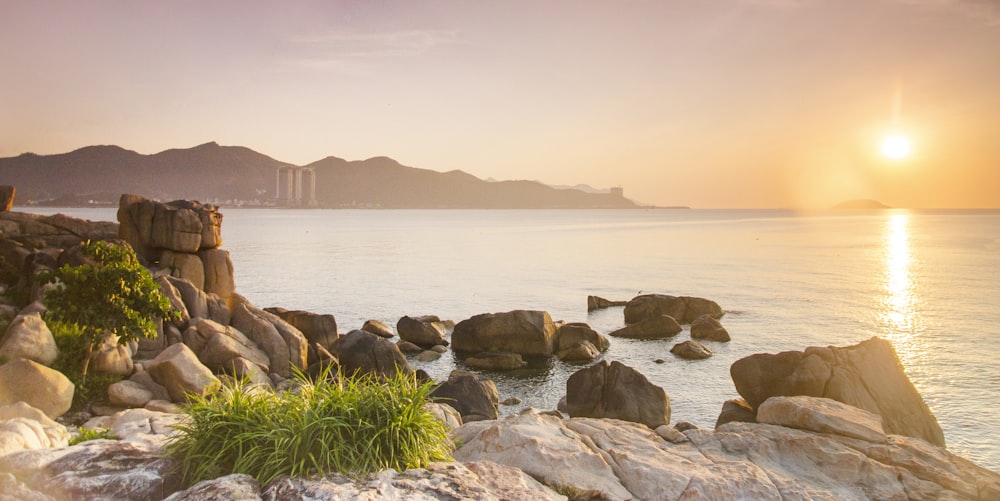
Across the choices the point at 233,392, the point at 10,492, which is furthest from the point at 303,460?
the point at 10,492

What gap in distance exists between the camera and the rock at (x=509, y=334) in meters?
37.1

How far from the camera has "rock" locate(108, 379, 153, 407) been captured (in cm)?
1997

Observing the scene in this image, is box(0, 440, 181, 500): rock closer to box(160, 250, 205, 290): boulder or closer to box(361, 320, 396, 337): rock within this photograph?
box(160, 250, 205, 290): boulder

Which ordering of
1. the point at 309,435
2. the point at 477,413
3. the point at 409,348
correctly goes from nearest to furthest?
the point at 309,435 < the point at 477,413 < the point at 409,348

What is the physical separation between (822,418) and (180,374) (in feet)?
64.5

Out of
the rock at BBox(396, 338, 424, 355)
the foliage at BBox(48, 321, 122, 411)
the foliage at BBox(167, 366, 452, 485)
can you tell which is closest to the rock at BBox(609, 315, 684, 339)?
the rock at BBox(396, 338, 424, 355)

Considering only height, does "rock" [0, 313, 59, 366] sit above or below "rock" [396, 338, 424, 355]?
above

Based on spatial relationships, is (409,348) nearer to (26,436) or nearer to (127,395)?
(127,395)

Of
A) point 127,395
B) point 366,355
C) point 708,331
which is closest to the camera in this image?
point 127,395

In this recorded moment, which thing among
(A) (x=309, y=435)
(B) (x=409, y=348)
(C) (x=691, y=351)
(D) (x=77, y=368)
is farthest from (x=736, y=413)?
(D) (x=77, y=368)

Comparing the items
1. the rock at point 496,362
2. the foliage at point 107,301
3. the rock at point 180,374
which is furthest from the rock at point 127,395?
the rock at point 496,362

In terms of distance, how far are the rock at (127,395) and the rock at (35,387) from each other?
1636 millimetres

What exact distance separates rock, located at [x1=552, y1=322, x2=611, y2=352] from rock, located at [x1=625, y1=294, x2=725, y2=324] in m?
7.69

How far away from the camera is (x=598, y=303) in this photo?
182 feet
